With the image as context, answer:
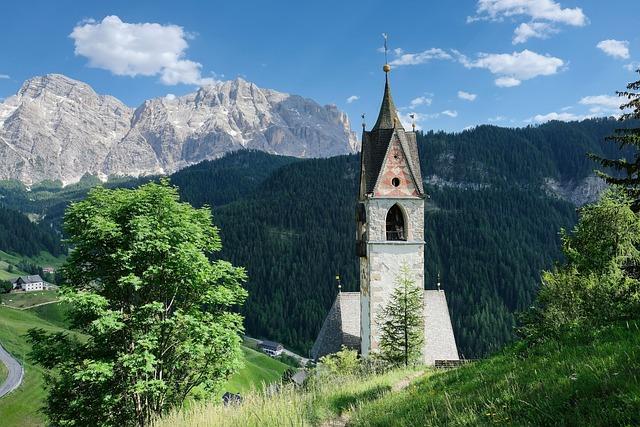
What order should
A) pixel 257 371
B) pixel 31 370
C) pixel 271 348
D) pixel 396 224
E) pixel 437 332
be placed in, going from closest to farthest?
pixel 437 332, pixel 396 224, pixel 31 370, pixel 257 371, pixel 271 348

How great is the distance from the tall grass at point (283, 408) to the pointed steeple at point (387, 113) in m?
21.2

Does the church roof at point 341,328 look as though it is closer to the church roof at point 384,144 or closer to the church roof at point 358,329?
the church roof at point 358,329

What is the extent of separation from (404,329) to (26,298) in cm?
15084

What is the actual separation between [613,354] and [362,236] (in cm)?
2627

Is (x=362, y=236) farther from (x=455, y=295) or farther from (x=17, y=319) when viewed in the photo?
(x=455, y=295)

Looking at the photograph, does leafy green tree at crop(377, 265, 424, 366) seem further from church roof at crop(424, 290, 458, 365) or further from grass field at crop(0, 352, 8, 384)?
grass field at crop(0, 352, 8, 384)

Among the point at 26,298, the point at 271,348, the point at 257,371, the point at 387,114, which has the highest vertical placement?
the point at 387,114

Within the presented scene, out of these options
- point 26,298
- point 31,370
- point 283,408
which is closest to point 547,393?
point 283,408

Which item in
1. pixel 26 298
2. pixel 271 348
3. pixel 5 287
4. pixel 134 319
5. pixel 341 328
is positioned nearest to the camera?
pixel 134 319

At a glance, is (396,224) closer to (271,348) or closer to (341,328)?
(341,328)

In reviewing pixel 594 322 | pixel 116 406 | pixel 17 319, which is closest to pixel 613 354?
pixel 594 322

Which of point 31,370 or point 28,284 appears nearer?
point 31,370

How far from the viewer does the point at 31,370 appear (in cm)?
8800

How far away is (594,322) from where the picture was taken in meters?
10.5
